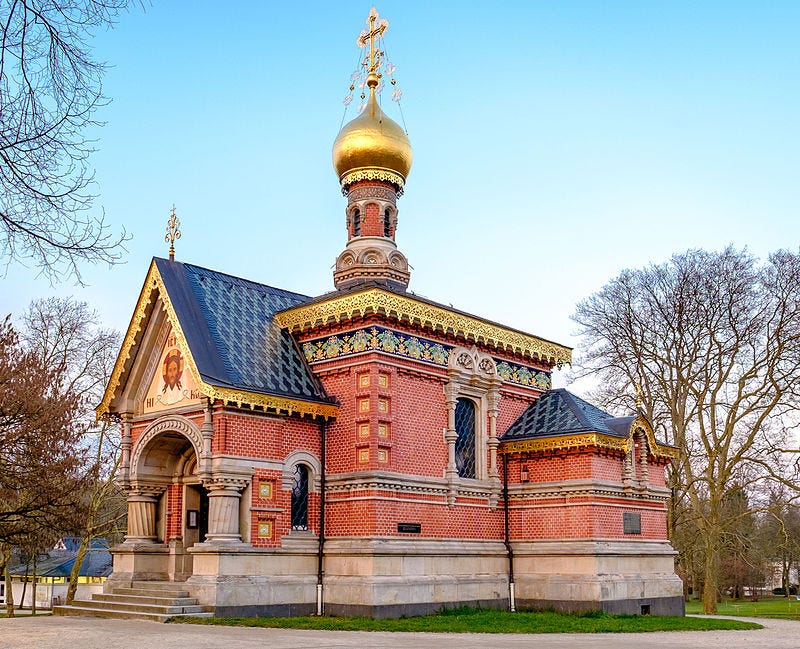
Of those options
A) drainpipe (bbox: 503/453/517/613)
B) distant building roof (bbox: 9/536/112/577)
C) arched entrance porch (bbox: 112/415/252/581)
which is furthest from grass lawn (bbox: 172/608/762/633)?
distant building roof (bbox: 9/536/112/577)

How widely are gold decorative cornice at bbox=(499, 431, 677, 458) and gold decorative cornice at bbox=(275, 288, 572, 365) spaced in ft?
7.82

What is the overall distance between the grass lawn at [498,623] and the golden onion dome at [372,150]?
11.0 metres

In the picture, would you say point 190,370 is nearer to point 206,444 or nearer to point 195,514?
point 206,444

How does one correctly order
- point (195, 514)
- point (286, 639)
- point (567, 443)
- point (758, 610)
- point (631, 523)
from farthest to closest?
point (758, 610)
point (631, 523)
point (567, 443)
point (195, 514)
point (286, 639)

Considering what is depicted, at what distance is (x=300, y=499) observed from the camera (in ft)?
60.6

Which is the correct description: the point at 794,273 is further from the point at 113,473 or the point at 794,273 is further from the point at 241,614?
the point at 113,473

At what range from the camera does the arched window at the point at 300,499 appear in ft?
60.0

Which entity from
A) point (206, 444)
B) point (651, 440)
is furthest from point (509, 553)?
point (206, 444)

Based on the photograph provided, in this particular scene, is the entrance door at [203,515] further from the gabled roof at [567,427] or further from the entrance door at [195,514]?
the gabled roof at [567,427]

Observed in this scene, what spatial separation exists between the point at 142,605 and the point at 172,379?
4525 millimetres

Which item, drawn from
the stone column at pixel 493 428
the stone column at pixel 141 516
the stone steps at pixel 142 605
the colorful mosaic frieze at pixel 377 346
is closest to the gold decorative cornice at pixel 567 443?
the stone column at pixel 493 428

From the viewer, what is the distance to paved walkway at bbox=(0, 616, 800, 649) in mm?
12424

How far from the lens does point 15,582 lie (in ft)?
157

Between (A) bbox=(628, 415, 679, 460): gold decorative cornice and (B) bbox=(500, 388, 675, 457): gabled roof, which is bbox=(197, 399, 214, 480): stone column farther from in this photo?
(A) bbox=(628, 415, 679, 460): gold decorative cornice
